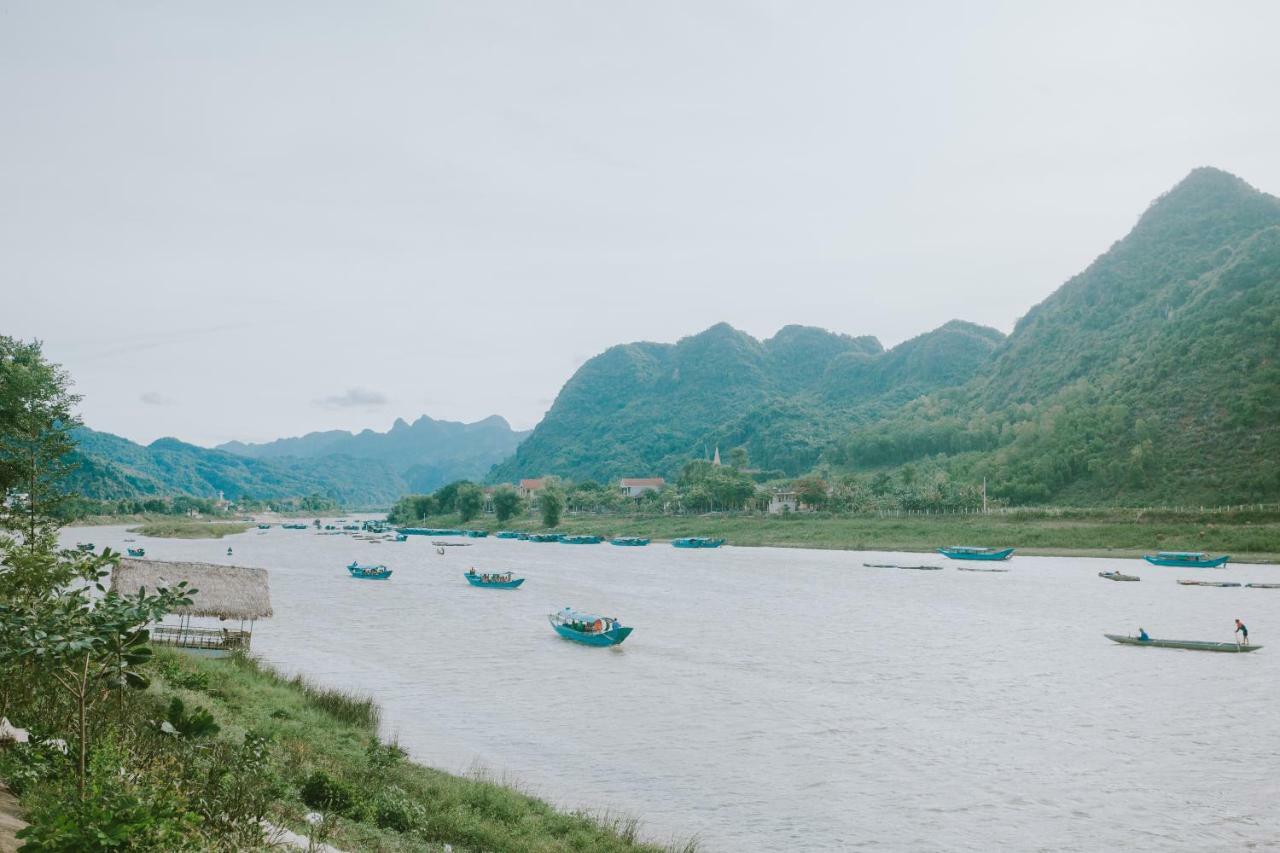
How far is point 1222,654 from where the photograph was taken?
105 ft

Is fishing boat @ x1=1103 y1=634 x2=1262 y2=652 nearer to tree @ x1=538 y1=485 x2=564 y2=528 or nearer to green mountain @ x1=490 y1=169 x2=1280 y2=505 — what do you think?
green mountain @ x1=490 y1=169 x2=1280 y2=505

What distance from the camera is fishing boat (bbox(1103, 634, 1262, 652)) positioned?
31.9 m

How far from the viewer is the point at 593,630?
35000mm


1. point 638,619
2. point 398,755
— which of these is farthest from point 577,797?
A: point 638,619

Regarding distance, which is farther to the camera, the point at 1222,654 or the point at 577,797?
the point at 1222,654

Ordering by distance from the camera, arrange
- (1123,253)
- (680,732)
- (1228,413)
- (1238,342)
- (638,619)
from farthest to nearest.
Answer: (1123,253)
(1238,342)
(1228,413)
(638,619)
(680,732)

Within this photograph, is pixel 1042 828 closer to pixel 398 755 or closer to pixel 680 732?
pixel 680 732

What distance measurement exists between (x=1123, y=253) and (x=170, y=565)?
663 ft

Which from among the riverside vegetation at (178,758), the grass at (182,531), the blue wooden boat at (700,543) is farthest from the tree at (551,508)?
the riverside vegetation at (178,758)

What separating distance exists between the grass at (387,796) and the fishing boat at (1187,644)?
28.1 meters

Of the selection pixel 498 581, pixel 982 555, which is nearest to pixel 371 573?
pixel 498 581

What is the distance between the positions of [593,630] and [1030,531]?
66.1 m

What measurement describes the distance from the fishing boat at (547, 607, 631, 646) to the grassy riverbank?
59456 mm

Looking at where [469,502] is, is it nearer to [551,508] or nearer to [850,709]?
[551,508]
